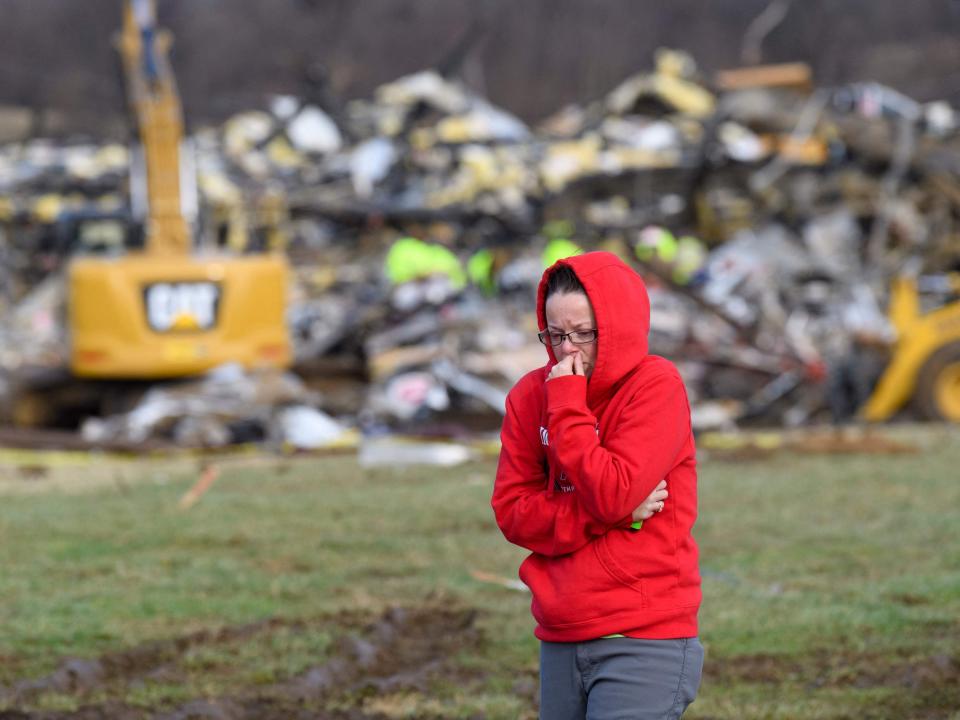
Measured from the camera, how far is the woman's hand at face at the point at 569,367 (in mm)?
3367

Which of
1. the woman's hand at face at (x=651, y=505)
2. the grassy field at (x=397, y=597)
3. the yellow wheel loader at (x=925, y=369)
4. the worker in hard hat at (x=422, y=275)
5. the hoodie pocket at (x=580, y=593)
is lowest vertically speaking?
the grassy field at (x=397, y=597)

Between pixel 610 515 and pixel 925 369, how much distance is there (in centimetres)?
1204

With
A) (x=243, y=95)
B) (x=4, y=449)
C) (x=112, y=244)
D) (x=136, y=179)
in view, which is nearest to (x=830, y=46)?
(x=243, y=95)

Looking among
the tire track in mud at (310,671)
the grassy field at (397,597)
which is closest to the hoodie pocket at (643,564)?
the grassy field at (397,597)

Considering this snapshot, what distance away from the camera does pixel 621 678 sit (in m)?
3.34

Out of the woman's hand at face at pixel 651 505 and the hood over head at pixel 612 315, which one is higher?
the hood over head at pixel 612 315

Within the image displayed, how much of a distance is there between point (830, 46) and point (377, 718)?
239ft

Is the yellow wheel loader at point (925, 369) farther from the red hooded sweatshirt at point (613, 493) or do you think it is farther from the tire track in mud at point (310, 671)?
the red hooded sweatshirt at point (613, 493)

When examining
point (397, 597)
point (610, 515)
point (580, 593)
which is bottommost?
point (397, 597)

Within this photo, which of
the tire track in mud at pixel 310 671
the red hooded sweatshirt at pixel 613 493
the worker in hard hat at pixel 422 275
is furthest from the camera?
the worker in hard hat at pixel 422 275

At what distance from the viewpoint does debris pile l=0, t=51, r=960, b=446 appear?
15703 millimetres

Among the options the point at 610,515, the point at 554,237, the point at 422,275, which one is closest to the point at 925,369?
the point at 422,275

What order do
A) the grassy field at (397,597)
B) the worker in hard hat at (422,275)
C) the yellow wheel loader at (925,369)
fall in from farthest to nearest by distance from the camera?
1. the worker in hard hat at (422,275)
2. the yellow wheel loader at (925,369)
3. the grassy field at (397,597)

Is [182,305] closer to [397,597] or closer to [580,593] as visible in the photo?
[397,597]
